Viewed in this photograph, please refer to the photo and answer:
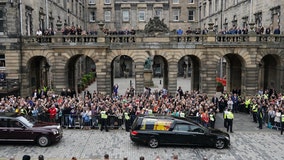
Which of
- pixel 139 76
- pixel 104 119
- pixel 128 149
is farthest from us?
pixel 139 76

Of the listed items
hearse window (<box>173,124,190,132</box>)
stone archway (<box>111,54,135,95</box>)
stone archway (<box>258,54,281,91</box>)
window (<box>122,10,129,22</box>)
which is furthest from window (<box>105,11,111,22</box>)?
hearse window (<box>173,124,190,132</box>)

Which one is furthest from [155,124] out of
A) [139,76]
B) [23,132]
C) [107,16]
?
[107,16]

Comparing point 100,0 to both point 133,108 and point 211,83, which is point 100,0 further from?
point 133,108

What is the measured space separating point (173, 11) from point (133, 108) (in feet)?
134

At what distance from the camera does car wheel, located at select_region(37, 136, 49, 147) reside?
16.5 meters

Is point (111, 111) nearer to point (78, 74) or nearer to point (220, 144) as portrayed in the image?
point (220, 144)

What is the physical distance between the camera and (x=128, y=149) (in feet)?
54.2

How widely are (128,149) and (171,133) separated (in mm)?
2402

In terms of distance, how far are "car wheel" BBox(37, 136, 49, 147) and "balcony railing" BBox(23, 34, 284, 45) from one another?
1318cm

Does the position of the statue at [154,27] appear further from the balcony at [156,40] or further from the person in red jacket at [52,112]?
the person in red jacket at [52,112]

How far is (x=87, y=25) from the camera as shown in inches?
2309

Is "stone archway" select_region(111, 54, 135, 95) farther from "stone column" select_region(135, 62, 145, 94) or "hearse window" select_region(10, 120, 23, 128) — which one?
"hearse window" select_region(10, 120, 23, 128)

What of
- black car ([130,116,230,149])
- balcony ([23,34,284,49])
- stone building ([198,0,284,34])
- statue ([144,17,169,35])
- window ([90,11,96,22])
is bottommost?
black car ([130,116,230,149])

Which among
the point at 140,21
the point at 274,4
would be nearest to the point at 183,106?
the point at 274,4
